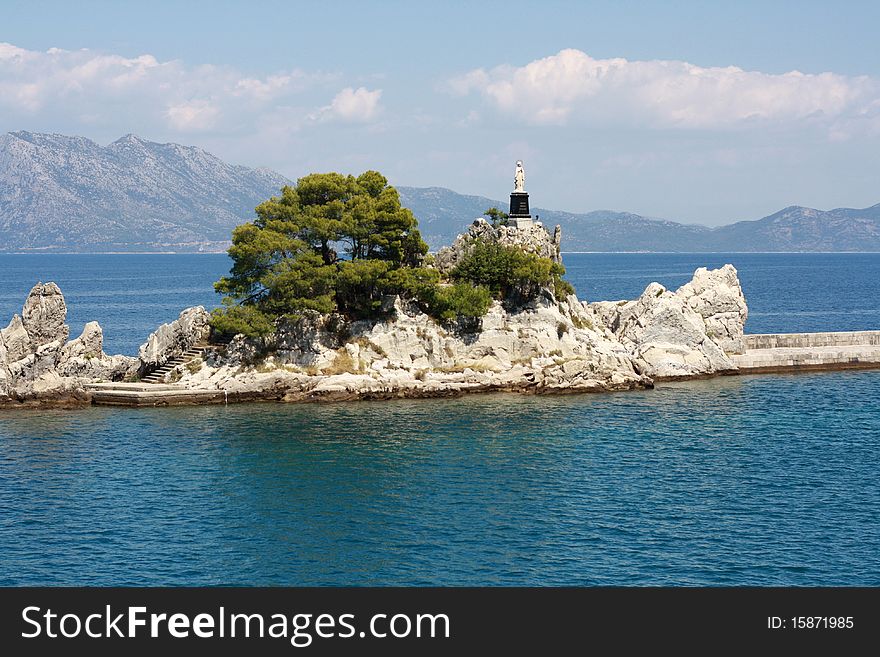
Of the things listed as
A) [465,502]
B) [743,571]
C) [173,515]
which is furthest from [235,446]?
[743,571]

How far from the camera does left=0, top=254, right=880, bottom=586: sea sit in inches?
1596

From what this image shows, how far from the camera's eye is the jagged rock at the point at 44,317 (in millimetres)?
75562

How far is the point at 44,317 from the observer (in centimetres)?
7575

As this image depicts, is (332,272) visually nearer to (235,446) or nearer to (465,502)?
(235,446)

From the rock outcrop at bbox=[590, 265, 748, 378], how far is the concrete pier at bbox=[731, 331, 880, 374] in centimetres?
176

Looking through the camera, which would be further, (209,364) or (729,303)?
(729,303)

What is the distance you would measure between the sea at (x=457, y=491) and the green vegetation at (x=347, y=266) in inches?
359

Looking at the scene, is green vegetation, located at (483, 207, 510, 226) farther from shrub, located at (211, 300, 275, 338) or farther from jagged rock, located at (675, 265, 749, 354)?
shrub, located at (211, 300, 275, 338)

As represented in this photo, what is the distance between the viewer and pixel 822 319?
130750 millimetres

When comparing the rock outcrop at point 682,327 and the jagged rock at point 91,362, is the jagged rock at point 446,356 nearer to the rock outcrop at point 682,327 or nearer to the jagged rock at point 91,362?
the rock outcrop at point 682,327

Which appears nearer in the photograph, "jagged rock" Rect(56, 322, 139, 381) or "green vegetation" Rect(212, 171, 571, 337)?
"jagged rock" Rect(56, 322, 139, 381)

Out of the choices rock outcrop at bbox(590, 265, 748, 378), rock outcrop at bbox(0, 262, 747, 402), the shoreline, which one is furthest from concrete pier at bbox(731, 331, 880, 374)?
the shoreline

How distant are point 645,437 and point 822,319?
77.6 meters

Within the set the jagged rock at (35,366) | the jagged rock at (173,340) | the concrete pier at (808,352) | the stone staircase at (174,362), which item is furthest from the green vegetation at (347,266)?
the concrete pier at (808,352)
